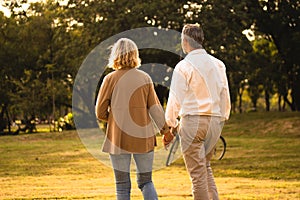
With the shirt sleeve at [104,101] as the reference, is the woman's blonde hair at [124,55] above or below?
above

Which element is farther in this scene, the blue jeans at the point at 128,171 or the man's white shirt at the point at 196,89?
the man's white shirt at the point at 196,89

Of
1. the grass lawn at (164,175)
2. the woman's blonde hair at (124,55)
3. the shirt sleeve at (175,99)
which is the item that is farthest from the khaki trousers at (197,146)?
the grass lawn at (164,175)

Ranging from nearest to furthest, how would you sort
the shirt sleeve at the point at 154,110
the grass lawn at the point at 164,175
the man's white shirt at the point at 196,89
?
the shirt sleeve at the point at 154,110 < the man's white shirt at the point at 196,89 < the grass lawn at the point at 164,175

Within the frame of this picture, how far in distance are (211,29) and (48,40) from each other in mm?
19542

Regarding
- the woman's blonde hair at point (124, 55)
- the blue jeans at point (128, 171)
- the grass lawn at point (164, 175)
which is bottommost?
the grass lawn at point (164, 175)

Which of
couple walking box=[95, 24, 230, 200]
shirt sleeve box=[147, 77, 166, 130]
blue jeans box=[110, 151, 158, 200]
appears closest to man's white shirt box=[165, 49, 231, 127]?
couple walking box=[95, 24, 230, 200]

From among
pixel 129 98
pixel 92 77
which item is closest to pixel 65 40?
Answer: pixel 92 77

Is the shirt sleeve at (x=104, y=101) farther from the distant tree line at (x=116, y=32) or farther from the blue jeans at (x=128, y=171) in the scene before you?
the distant tree line at (x=116, y=32)

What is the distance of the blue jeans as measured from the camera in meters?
6.74

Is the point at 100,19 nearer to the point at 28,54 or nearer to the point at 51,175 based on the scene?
the point at 28,54

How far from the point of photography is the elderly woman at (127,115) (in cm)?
670

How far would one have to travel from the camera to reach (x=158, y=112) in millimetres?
6824

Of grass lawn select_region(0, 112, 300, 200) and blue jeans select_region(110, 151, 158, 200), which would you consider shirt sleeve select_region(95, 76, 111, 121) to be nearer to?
blue jeans select_region(110, 151, 158, 200)

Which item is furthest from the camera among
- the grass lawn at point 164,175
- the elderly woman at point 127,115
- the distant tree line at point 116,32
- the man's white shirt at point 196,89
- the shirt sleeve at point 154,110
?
the distant tree line at point 116,32
